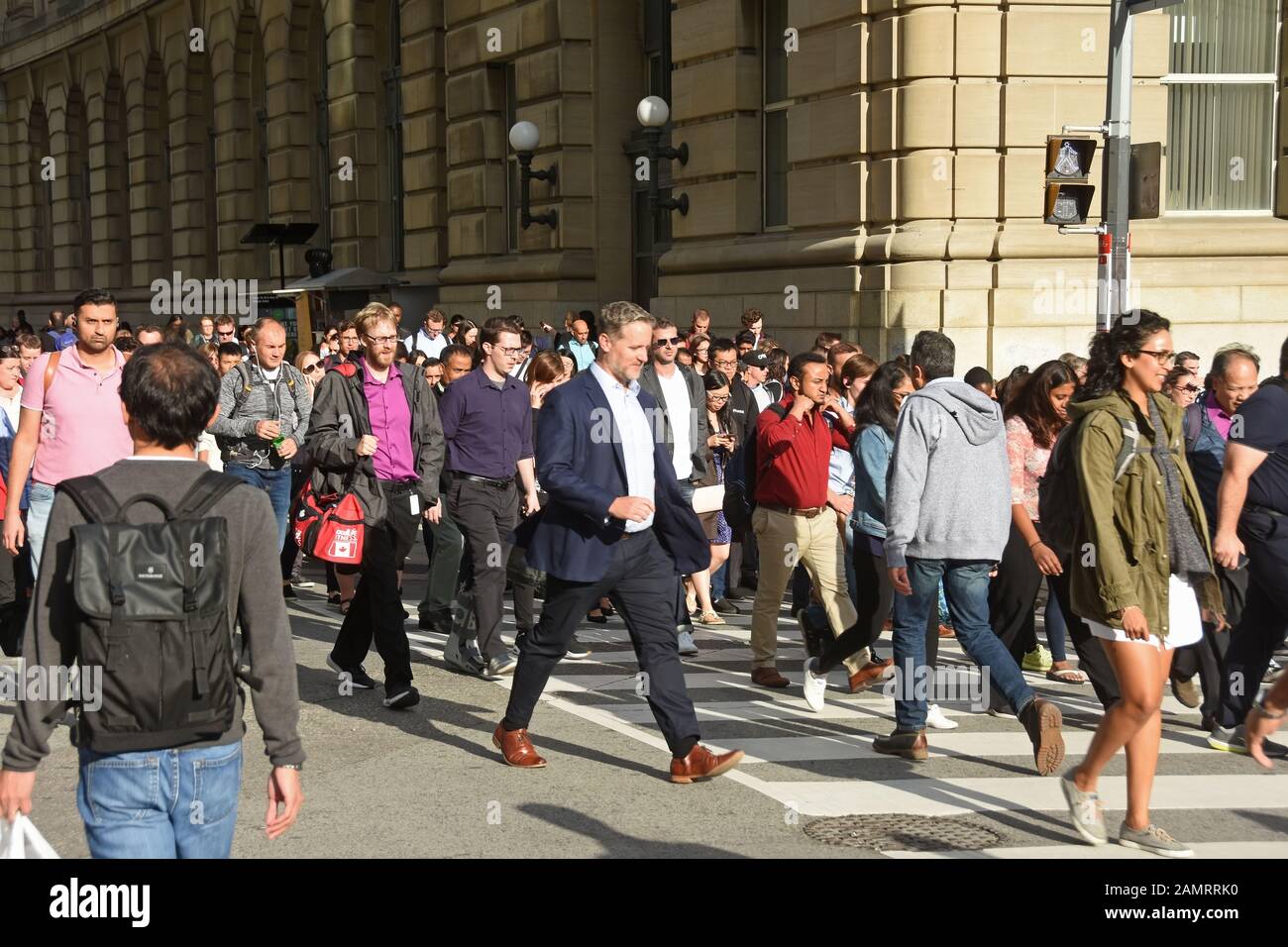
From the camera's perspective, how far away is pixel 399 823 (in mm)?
6605

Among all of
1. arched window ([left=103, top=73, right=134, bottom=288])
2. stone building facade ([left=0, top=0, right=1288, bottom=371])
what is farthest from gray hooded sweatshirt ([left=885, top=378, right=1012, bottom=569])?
arched window ([left=103, top=73, right=134, bottom=288])

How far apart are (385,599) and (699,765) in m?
2.40

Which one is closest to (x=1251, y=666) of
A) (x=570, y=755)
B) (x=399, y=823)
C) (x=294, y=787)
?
(x=570, y=755)

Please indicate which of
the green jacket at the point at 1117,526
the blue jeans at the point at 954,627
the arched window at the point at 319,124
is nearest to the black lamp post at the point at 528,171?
the arched window at the point at 319,124

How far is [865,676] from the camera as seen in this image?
9.48 meters

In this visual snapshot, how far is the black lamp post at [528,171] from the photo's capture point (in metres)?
22.7

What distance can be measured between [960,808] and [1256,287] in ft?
37.1

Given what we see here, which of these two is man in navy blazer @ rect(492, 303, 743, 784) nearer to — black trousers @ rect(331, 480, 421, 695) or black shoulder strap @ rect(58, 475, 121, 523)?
black trousers @ rect(331, 480, 421, 695)

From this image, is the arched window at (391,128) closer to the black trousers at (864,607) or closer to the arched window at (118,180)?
the arched window at (118,180)

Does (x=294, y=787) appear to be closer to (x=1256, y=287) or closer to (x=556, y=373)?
(x=556, y=373)

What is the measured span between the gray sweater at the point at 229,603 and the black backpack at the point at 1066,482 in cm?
325

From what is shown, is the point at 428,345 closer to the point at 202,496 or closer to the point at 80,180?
the point at 202,496

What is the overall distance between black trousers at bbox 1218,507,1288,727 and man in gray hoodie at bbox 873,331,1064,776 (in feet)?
3.85

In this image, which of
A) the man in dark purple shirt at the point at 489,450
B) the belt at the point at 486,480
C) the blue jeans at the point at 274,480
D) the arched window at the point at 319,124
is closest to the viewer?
the man in dark purple shirt at the point at 489,450
